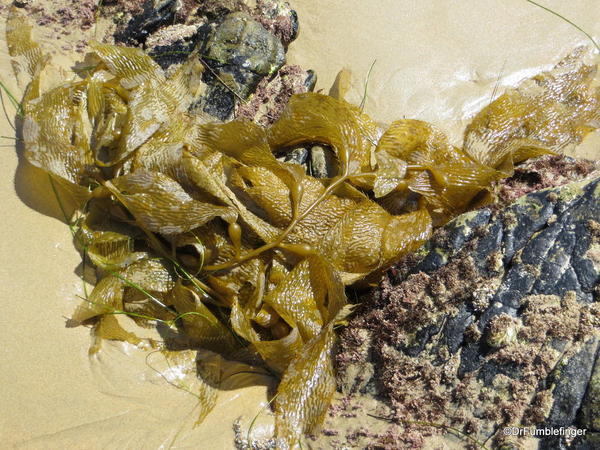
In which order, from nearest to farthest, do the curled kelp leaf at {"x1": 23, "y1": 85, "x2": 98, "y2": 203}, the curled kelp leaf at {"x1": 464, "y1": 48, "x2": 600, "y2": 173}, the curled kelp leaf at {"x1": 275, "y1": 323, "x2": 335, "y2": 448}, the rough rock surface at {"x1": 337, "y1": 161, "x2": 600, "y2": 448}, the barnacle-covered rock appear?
the rough rock surface at {"x1": 337, "y1": 161, "x2": 600, "y2": 448} < the curled kelp leaf at {"x1": 275, "y1": 323, "x2": 335, "y2": 448} < the curled kelp leaf at {"x1": 23, "y1": 85, "x2": 98, "y2": 203} < the curled kelp leaf at {"x1": 464, "y1": 48, "x2": 600, "y2": 173} < the barnacle-covered rock

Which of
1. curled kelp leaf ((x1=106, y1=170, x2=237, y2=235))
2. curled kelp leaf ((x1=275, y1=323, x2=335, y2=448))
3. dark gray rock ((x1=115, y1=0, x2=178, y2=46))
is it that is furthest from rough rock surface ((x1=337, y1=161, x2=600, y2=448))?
dark gray rock ((x1=115, y1=0, x2=178, y2=46))

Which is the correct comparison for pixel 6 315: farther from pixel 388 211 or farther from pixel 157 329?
pixel 388 211

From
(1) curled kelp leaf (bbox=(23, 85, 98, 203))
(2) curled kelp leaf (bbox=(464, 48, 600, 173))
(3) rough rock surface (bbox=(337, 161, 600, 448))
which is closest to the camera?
(3) rough rock surface (bbox=(337, 161, 600, 448))

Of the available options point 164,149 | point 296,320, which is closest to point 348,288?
point 296,320

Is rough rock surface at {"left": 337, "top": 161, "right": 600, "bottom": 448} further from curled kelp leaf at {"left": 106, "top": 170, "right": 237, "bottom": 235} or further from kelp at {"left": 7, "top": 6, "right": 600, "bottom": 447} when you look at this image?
curled kelp leaf at {"left": 106, "top": 170, "right": 237, "bottom": 235}

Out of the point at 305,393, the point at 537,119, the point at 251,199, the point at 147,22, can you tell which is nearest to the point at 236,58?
the point at 147,22
